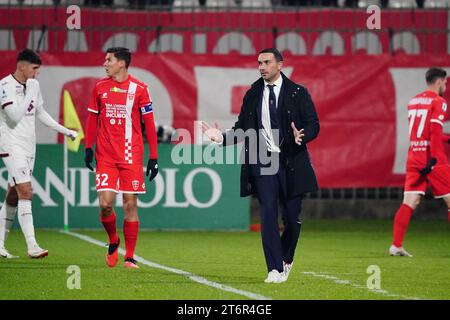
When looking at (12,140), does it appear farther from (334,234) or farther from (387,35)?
(387,35)

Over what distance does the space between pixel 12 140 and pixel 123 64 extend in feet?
6.30

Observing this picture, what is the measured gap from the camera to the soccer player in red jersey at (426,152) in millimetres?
14711

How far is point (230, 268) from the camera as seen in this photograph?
12602mm

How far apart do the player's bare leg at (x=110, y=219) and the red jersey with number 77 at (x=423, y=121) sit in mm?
4396

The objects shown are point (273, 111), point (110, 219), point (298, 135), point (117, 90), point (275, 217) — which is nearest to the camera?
point (298, 135)

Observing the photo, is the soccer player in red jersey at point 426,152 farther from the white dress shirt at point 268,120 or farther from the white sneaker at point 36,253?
the white sneaker at point 36,253

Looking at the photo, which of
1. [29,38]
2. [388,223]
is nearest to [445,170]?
[388,223]

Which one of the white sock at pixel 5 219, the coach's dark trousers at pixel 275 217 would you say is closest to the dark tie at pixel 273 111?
the coach's dark trousers at pixel 275 217

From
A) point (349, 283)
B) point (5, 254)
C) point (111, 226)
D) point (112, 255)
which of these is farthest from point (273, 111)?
Result: point (5, 254)

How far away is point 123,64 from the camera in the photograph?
40.6 feet

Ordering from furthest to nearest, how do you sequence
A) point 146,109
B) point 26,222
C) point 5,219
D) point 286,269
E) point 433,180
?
point 433,180 < point 5,219 < point 26,222 < point 146,109 < point 286,269

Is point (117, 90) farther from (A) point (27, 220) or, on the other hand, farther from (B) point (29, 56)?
(A) point (27, 220)

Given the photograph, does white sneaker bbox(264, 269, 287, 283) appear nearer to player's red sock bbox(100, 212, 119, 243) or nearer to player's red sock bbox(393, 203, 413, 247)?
player's red sock bbox(100, 212, 119, 243)

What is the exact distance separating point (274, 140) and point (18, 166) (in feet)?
12.1
